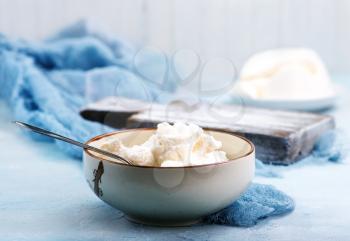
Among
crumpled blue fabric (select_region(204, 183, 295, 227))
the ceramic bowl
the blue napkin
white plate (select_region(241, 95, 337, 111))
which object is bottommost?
white plate (select_region(241, 95, 337, 111))

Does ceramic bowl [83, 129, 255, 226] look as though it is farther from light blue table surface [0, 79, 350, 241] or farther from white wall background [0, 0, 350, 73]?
white wall background [0, 0, 350, 73]

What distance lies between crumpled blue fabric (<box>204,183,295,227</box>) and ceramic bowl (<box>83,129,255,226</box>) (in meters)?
0.03

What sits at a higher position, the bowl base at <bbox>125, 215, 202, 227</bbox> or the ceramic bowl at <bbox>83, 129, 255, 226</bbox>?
the ceramic bowl at <bbox>83, 129, 255, 226</bbox>

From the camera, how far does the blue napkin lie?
1.21m

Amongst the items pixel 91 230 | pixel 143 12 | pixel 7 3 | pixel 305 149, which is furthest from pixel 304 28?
pixel 91 230

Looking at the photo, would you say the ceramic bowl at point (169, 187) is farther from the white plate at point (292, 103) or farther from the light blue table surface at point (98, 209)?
the white plate at point (292, 103)

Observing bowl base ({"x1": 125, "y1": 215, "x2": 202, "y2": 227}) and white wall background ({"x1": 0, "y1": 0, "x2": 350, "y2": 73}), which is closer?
bowl base ({"x1": 125, "y1": 215, "x2": 202, "y2": 227})

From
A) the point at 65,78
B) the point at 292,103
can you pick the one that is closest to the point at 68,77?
the point at 65,78

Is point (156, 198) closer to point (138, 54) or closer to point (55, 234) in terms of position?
point (55, 234)

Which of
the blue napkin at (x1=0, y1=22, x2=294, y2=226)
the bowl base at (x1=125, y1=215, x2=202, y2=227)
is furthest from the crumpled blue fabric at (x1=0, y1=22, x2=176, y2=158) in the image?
the bowl base at (x1=125, y1=215, x2=202, y2=227)

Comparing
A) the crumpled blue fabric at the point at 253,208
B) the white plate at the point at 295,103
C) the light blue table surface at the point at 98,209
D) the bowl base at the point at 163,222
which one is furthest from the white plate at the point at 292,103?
the bowl base at the point at 163,222

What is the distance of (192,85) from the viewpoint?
5.63 ft

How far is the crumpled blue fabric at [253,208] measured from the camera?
733mm

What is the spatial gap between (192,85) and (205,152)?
979 mm
